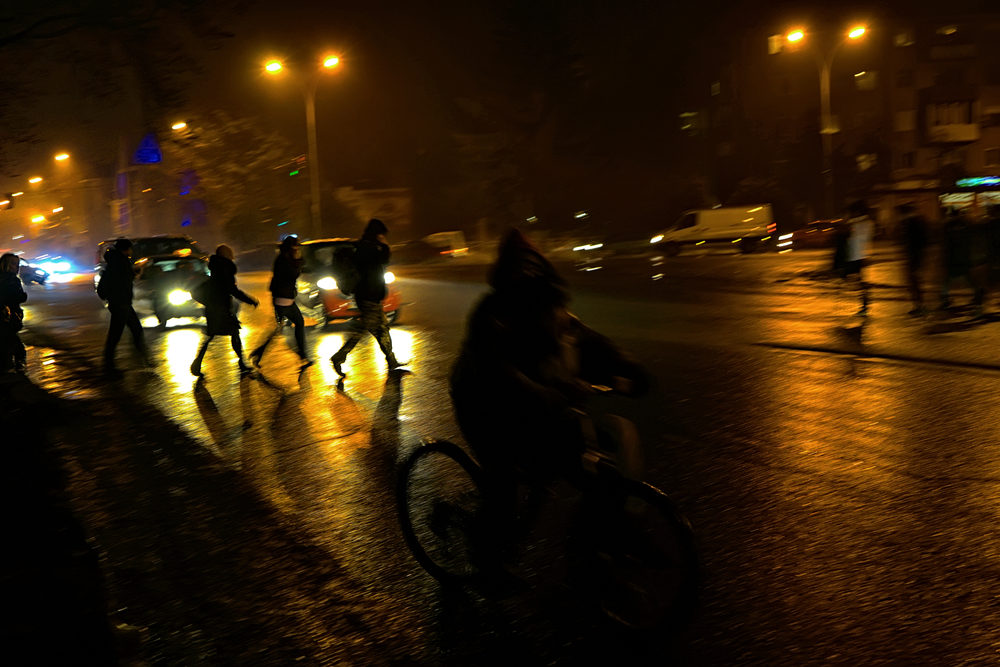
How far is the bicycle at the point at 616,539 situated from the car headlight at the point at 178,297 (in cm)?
1601

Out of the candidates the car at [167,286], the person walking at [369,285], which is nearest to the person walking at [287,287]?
the person walking at [369,285]

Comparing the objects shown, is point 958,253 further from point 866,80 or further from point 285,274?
point 866,80

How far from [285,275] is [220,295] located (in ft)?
2.68

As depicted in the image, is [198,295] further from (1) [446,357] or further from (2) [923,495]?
(2) [923,495]

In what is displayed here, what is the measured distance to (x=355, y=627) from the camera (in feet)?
14.2

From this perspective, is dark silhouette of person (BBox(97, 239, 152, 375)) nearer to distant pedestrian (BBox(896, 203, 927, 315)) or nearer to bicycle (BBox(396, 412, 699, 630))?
bicycle (BBox(396, 412, 699, 630))

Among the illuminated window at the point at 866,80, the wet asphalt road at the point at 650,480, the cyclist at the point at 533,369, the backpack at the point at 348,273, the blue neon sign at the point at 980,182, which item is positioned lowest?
the wet asphalt road at the point at 650,480

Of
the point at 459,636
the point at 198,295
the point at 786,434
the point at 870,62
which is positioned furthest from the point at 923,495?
the point at 870,62

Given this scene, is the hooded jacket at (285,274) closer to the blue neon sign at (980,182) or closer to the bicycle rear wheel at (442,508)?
the bicycle rear wheel at (442,508)

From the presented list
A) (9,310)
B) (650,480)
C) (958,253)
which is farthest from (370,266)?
(958,253)

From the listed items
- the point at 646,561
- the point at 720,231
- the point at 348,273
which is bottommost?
the point at 646,561

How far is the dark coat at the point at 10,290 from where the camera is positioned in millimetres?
13176

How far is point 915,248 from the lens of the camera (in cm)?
1499

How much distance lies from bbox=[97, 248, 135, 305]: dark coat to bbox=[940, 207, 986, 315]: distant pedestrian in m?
11.9
